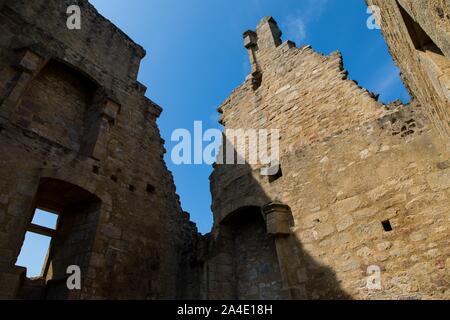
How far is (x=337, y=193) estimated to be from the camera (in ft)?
16.9

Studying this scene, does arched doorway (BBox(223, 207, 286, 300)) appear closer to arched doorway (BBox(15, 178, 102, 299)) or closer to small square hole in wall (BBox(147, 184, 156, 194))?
small square hole in wall (BBox(147, 184, 156, 194))

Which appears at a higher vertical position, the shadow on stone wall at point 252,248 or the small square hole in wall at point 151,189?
the small square hole in wall at point 151,189

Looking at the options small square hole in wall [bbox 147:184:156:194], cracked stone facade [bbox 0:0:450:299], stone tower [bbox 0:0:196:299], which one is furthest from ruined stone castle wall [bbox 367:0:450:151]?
small square hole in wall [bbox 147:184:156:194]

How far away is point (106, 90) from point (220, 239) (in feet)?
15.2

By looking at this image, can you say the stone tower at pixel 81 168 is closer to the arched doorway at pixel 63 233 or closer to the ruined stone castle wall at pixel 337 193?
the arched doorway at pixel 63 233

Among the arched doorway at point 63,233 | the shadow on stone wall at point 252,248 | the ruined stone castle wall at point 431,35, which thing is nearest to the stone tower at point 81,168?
the arched doorway at point 63,233

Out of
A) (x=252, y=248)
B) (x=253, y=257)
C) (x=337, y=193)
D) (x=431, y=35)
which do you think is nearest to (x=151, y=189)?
(x=252, y=248)

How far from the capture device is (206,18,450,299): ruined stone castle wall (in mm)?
4098

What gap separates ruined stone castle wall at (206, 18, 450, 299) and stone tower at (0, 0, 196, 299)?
1.48 metres

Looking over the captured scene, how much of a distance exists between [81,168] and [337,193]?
4.84m

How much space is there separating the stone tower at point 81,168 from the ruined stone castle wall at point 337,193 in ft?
4.86

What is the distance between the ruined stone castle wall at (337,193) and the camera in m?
4.10

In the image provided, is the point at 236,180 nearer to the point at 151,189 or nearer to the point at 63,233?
the point at 151,189

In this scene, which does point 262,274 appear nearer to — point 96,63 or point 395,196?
point 395,196
